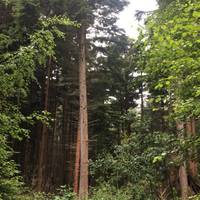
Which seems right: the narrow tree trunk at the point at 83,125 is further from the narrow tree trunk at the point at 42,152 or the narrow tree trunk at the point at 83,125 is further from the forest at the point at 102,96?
the narrow tree trunk at the point at 42,152

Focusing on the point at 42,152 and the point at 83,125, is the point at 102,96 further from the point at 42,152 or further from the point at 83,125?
the point at 83,125

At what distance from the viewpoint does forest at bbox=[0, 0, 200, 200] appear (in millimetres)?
5090

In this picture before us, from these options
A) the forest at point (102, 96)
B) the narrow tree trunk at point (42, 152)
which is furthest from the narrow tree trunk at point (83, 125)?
the narrow tree trunk at point (42, 152)

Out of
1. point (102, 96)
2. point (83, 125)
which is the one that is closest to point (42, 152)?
point (83, 125)

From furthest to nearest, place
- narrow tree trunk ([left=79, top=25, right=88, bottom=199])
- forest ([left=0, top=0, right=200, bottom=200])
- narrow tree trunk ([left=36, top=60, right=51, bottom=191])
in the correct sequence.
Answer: narrow tree trunk ([left=36, top=60, right=51, bottom=191]) → narrow tree trunk ([left=79, top=25, right=88, bottom=199]) → forest ([left=0, top=0, right=200, bottom=200])

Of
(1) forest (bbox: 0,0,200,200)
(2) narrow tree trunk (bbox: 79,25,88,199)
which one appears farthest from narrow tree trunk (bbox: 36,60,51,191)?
(2) narrow tree trunk (bbox: 79,25,88,199)

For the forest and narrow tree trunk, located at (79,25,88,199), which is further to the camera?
narrow tree trunk, located at (79,25,88,199)

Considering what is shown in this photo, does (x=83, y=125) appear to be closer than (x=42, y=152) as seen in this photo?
Yes

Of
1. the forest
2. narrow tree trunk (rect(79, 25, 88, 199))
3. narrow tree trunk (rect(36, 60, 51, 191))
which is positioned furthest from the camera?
narrow tree trunk (rect(36, 60, 51, 191))

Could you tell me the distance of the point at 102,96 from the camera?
2022 centimetres

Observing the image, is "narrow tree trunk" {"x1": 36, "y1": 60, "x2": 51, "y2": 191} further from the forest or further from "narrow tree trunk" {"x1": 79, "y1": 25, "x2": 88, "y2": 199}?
"narrow tree trunk" {"x1": 79, "y1": 25, "x2": 88, "y2": 199}

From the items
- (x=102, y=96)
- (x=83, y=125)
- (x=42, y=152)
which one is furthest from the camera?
(x=102, y=96)

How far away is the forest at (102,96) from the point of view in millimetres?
5090

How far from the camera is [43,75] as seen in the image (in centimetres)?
2012
